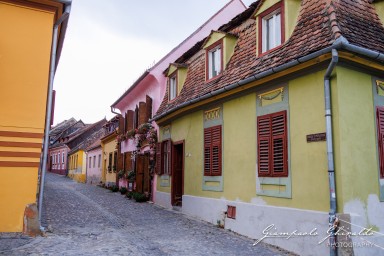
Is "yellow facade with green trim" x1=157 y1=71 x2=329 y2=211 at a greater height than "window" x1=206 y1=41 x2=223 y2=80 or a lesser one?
lesser

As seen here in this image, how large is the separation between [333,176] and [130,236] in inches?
185

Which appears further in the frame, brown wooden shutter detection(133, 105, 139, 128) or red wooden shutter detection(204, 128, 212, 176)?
brown wooden shutter detection(133, 105, 139, 128)

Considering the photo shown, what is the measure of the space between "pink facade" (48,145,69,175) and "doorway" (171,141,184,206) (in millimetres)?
36297

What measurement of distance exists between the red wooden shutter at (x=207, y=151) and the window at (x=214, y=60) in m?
1.77

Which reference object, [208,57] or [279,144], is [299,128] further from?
[208,57]

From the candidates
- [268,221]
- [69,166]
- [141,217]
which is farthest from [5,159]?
[69,166]

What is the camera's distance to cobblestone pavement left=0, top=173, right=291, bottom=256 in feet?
22.8

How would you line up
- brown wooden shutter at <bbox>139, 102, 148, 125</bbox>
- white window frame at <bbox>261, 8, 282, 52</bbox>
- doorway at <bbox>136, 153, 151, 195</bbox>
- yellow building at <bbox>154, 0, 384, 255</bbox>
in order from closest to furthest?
yellow building at <bbox>154, 0, 384, 255</bbox> < white window frame at <bbox>261, 8, 282, 52</bbox> < doorway at <bbox>136, 153, 151, 195</bbox> < brown wooden shutter at <bbox>139, 102, 148, 125</bbox>

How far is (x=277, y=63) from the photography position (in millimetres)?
7840

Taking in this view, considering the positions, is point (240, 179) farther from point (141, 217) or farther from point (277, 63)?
point (141, 217)

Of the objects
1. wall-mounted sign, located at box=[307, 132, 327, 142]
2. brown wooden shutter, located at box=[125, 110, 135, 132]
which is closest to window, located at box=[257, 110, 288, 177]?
wall-mounted sign, located at box=[307, 132, 327, 142]

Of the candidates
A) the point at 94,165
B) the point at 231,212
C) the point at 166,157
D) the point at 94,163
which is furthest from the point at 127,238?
the point at 94,163

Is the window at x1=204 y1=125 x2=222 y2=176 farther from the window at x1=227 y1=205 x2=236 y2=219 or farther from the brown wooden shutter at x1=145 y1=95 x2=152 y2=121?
the brown wooden shutter at x1=145 y1=95 x2=152 y2=121

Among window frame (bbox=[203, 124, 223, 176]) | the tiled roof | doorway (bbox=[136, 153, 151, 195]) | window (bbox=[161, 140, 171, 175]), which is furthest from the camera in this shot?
doorway (bbox=[136, 153, 151, 195])
